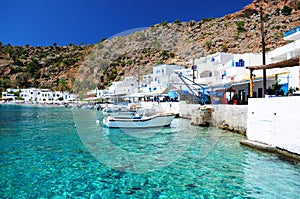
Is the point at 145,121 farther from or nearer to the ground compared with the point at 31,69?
nearer to the ground

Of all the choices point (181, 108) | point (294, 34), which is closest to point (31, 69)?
point (181, 108)

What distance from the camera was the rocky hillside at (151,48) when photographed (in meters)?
8.06

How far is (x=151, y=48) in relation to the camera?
1003cm

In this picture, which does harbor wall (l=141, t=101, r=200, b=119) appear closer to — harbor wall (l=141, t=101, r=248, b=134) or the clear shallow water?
harbor wall (l=141, t=101, r=248, b=134)

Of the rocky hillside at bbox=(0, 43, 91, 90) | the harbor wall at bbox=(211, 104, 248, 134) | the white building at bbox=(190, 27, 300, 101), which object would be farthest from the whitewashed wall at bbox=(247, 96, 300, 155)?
the rocky hillside at bbox=(0, 43, 91, 90)

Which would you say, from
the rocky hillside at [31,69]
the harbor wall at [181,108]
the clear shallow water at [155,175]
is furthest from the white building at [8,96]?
the clear shallow water at [155,175]

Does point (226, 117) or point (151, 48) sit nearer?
point (151, 48)

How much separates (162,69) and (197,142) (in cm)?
3731

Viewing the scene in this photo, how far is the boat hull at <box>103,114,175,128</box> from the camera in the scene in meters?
15.9

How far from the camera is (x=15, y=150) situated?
9781 millimetres

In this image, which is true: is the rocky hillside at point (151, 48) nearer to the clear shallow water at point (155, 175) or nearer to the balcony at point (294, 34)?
the clear shallow water at point (155, 175)

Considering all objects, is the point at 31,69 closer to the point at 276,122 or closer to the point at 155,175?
the point at 155,175

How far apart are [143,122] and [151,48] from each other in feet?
23.6

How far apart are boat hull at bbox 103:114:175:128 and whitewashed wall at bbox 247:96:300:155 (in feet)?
24.8
